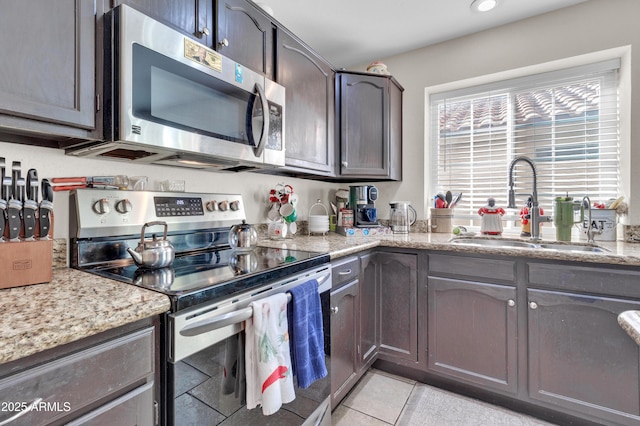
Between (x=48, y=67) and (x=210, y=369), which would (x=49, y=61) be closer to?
(x=48, y=67)

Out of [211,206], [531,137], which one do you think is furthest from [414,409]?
[531,137]

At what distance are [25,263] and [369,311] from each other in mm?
1634

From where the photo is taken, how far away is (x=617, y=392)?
140cm

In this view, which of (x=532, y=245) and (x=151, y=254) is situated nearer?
(x=151, y=254)

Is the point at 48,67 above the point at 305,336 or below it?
above

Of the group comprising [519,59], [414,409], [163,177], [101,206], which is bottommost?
[414,409]

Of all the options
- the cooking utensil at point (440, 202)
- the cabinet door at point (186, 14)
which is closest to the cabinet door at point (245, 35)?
the cabinet door at point (186, 14)

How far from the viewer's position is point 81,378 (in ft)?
2.08

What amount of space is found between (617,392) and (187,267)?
6.47 ft

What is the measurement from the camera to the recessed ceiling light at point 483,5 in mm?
1921

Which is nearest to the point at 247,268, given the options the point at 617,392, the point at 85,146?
the point at 85,146

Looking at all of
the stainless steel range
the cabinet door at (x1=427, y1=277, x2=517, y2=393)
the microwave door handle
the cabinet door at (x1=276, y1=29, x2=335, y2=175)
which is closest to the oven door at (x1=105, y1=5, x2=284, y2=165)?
the microwave door handle

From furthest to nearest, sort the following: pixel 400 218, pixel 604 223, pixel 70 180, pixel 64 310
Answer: pixel 400 218 → pixel 604 223 → pixel 70 180 → pixel 64 310

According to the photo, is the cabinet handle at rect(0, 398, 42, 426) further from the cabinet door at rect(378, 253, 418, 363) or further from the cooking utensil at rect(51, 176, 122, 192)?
the cabinet door at rect(378, 253, 418, 363)
